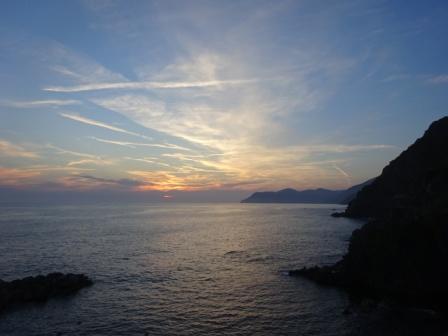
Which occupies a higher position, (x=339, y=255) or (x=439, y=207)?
(x=439, y=207)

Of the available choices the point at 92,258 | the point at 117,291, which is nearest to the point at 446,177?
the point at 117,291

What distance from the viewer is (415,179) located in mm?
129125

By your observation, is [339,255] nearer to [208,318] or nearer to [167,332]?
[208,318]

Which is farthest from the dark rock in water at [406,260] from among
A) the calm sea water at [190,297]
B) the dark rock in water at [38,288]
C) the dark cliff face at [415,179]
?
the dark rock in water at [38,288]

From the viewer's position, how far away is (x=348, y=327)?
40375 millimetres

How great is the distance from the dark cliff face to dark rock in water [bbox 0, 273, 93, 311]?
203ft

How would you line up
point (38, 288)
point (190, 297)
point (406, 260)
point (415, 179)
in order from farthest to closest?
point (415, 179) → point (190, 297) → point (38, 288) → point (406, 260)

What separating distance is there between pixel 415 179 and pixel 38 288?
127 metres

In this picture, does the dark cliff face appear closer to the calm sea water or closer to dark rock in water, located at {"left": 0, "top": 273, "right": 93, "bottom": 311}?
the calm sea water

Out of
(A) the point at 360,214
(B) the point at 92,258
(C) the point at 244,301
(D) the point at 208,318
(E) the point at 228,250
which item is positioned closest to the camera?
(D) the point at 208,318

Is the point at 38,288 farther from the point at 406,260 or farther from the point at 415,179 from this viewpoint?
the point at 415,179

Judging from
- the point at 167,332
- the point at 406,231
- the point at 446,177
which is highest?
the point at 446,177

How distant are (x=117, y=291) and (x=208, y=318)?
1878cm

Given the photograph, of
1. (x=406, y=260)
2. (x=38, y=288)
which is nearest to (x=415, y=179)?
(x=406, y=260)
